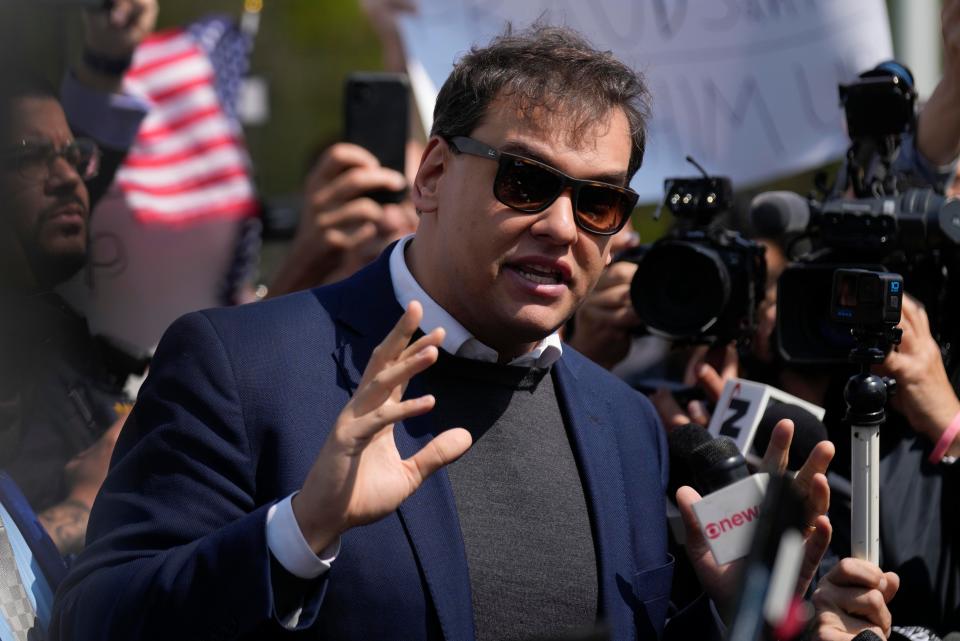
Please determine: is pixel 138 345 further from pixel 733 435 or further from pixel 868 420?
pixel 868 420

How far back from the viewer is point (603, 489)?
287cm

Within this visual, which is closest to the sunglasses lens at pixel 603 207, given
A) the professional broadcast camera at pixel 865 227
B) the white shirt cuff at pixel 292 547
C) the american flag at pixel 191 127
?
the professional broadcast camera at pixel 865 227

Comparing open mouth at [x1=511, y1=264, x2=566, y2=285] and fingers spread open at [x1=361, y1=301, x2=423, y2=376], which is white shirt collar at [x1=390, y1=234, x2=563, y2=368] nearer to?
open mouth at [x1=511, y1=264, x2=566, y2=285]

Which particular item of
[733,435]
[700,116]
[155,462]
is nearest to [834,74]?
[700,116]

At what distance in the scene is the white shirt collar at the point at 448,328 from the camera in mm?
2783

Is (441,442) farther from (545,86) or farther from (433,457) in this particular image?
(545,86)

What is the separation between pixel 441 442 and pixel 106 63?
196 cm

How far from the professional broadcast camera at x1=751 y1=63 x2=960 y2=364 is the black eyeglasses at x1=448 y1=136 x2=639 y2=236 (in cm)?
80

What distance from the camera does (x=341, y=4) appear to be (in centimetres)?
1623

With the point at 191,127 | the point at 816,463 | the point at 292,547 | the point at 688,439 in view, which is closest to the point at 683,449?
the point at 688,439

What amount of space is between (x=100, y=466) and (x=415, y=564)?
40.8 inches

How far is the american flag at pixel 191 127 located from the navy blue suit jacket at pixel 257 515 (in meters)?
2.11

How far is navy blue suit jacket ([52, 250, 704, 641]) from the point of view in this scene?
2297 mm

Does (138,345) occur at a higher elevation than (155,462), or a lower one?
lower
